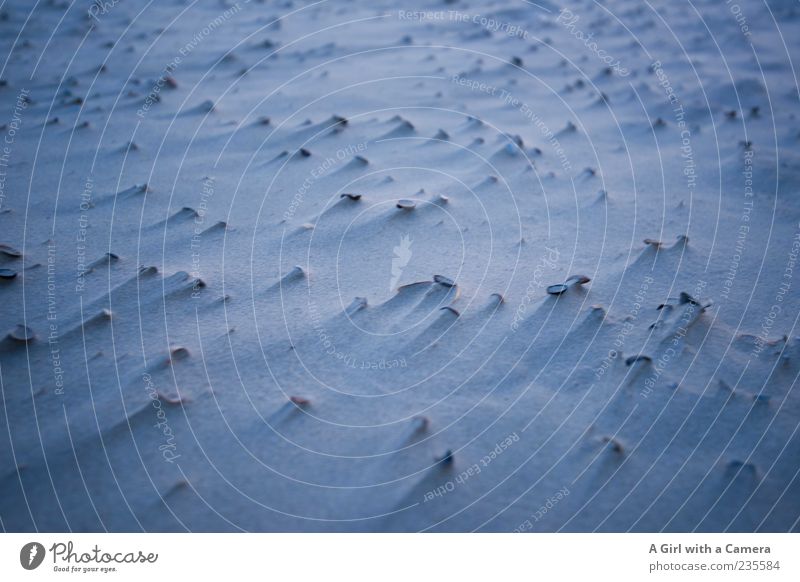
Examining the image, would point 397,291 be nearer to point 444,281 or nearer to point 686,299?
point 444,281

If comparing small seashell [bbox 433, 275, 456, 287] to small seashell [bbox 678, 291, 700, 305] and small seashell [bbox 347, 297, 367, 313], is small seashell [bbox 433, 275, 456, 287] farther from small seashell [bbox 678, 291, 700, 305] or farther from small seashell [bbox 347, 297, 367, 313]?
small seashell [bbox 678, 291, 700, 305]

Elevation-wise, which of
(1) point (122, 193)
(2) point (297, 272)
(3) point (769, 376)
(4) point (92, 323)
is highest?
(1) point (122, 193)

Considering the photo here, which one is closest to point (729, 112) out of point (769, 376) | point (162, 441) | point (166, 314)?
point (769, 376)

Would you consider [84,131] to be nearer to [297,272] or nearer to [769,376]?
[297,272]

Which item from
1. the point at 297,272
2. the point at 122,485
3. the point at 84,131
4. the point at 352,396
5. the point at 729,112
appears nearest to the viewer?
the point at 122,485
